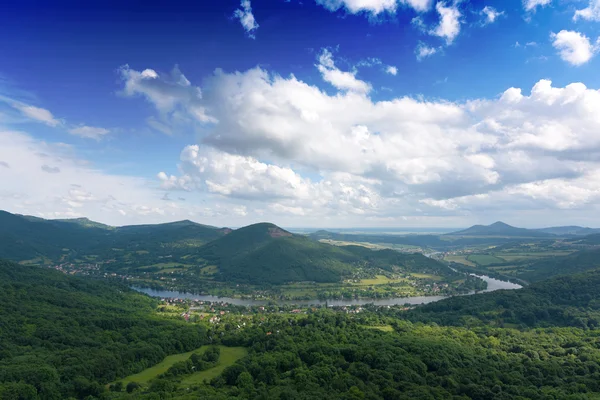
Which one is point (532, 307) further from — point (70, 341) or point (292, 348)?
point (70, 341)

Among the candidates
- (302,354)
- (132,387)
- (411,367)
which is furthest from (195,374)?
(411,367)

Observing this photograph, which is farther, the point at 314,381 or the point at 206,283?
the point at 206,283

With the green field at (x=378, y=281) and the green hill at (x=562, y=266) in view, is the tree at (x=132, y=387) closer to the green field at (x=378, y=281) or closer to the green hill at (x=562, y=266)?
the green field at (x=378, y=281)

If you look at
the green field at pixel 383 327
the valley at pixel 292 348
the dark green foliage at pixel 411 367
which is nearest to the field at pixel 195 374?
the valley at pixel 292 348

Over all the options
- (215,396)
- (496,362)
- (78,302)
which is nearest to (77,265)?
(78,302)

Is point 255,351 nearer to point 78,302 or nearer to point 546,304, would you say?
point 78,302
